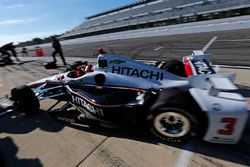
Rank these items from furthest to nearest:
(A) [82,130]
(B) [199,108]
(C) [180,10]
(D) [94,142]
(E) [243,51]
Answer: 1. (C) [180,10]
2. (E) [243,51]
3. (A) [82,130]
4. (D) [94,142]
5. (B) [199,108]

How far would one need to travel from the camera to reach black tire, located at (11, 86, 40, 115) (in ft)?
15.5

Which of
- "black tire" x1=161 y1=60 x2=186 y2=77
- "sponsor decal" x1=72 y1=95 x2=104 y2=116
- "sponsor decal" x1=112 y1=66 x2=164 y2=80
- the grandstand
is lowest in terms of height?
the grandstand

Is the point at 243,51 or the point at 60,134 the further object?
the point at 243,51

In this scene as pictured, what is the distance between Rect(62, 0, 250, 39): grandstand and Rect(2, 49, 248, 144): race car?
31943 millimetres

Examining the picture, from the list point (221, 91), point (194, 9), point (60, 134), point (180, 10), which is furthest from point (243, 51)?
point (180, 10)

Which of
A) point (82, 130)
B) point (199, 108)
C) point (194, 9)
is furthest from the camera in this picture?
point (194, 9)

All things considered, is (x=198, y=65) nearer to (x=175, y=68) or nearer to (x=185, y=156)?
(x=175, y=68)

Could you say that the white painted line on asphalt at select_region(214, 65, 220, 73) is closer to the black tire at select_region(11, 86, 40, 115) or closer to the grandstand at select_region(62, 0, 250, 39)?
the black tire at select_region(11, 86, 40, 115)

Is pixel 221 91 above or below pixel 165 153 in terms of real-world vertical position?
above

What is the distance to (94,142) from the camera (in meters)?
3.63

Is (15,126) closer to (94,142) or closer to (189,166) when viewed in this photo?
(94,142)

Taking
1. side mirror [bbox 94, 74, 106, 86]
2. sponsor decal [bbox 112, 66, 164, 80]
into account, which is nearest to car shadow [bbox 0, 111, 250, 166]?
side mirror [bbox 94, 74, 106, 86]

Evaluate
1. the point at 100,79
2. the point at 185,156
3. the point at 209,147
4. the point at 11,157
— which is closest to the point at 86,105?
the point at 100,79

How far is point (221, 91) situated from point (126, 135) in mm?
1668
